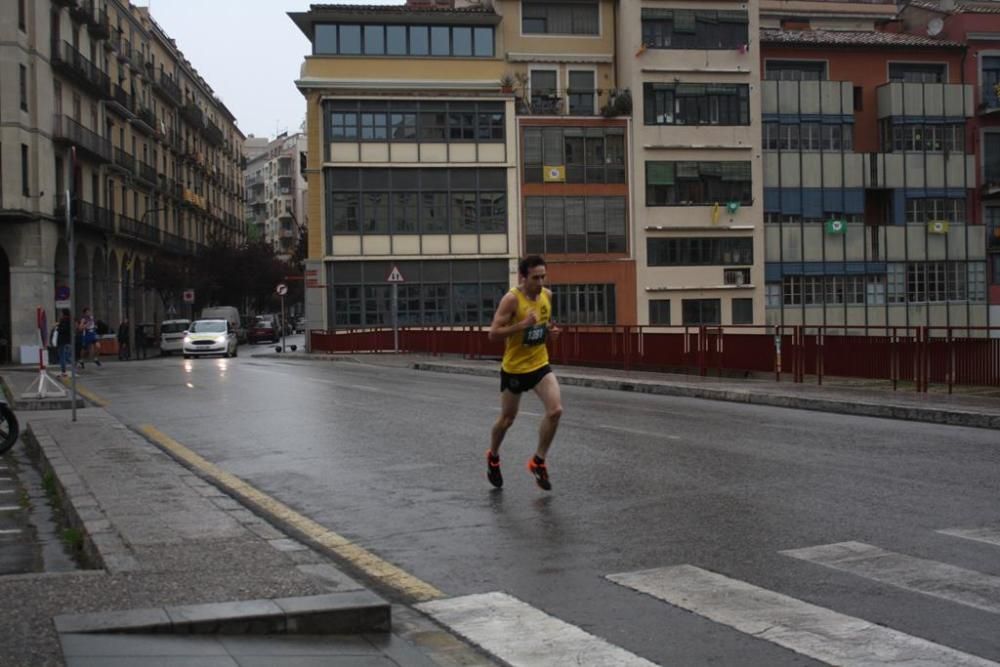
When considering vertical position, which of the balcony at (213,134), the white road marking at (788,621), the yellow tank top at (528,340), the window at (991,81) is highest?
the balcony at (213,134)

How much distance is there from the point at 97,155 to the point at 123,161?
631 centimetres

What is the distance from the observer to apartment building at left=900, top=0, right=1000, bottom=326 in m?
54.4

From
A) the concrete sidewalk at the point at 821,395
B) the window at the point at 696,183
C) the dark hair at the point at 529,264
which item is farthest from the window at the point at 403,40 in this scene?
the dark hair at the point at 529,264

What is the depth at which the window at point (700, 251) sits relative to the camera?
5094 cm

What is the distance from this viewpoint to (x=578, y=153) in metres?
50.7

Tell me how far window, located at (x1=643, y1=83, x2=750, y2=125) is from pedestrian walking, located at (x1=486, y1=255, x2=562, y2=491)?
4395 centimetres

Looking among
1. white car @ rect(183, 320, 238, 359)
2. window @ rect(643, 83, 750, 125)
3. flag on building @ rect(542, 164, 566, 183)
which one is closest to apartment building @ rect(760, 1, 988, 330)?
window @ rect(643, 83, 750, 125)

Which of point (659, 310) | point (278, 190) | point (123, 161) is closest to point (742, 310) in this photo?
point (659, 310)

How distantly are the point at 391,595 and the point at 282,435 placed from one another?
7.42 meters

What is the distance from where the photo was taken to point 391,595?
573cm

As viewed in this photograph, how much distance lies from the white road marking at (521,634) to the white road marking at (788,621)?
0.65 m

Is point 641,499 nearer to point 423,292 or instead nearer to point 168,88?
point 423,292

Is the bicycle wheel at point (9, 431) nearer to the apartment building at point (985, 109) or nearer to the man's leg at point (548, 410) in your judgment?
the man's leg at point (548, 410)

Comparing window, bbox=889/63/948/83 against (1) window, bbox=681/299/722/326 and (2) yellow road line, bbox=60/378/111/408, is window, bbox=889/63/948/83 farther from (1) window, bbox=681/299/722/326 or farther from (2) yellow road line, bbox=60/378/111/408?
(2) yellow road line, bbox=60/378/111/408
